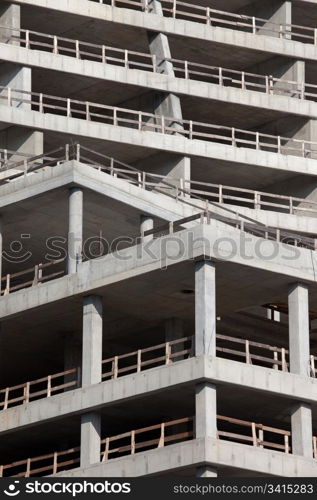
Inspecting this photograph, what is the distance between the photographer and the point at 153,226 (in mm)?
73000

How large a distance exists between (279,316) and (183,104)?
1294 centimetres

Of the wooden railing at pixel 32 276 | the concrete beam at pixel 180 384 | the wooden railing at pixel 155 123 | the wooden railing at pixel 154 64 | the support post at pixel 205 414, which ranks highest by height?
the wooden railing at pixel 154 64

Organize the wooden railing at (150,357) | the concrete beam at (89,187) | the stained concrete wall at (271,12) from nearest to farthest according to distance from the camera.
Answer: the wooden railing at (150,357), the concrete beam at (89,187), the stained concrete wall at (271,12)

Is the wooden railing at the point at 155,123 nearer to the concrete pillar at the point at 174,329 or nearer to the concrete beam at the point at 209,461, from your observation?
the concrete pillar at the point at 174,329

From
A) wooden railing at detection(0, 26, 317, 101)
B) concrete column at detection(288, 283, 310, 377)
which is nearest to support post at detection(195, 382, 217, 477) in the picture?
concrete column at detection(288, 283, 310, 377)

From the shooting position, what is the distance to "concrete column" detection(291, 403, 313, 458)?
64.8 m

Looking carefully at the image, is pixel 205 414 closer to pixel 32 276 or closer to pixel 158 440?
pixel 158 440

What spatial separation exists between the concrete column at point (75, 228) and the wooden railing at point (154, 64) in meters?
13.8

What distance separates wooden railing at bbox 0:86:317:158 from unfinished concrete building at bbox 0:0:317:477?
0.14 meters

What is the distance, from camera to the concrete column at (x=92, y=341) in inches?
2640

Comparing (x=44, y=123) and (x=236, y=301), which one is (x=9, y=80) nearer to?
(x=44, y=123)

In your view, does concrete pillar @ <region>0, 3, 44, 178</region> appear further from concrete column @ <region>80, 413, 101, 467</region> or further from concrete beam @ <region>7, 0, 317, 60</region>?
concrete column @ <region>80, 413, 101, 467</region>

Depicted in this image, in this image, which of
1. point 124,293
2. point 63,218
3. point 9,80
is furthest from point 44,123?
point 124,293

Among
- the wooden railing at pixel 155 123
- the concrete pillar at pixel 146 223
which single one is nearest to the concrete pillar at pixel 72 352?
the concrete pillar at pixel 146 223
